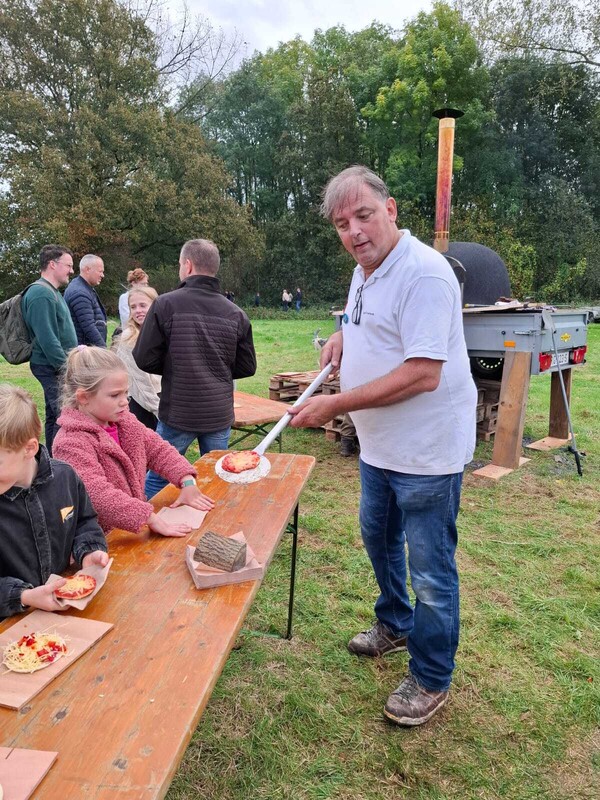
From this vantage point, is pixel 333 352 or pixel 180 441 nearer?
pixel 333 352

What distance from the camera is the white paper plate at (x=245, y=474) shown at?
2422 millimetres

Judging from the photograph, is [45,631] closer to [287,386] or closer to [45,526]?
[45,526]

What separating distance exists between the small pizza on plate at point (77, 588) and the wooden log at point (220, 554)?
A: 11.9 inches

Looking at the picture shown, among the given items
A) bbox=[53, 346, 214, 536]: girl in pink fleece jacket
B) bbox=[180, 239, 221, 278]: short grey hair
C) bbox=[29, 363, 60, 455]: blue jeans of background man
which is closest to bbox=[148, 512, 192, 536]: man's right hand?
bbox=[53, 346, 214, 536]: girl in pink fleece jacket

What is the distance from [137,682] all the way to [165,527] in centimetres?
76

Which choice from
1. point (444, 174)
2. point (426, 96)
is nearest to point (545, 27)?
point (426, 96)

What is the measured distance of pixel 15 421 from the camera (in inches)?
63.8

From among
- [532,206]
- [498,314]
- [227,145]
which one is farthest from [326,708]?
[227,145]

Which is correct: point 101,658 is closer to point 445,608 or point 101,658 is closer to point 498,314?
point 445,608

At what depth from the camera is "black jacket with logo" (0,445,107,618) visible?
65.7 inches

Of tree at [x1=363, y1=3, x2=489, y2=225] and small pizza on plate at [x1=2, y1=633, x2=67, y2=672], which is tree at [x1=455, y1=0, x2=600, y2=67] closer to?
tree at [x1=363, y1=3, x2=489, y2=225]

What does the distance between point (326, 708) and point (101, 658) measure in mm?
1378

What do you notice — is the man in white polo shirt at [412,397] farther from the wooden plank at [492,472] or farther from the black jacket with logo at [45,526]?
the wooden plank at [492,472]

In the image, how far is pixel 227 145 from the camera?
102ft
